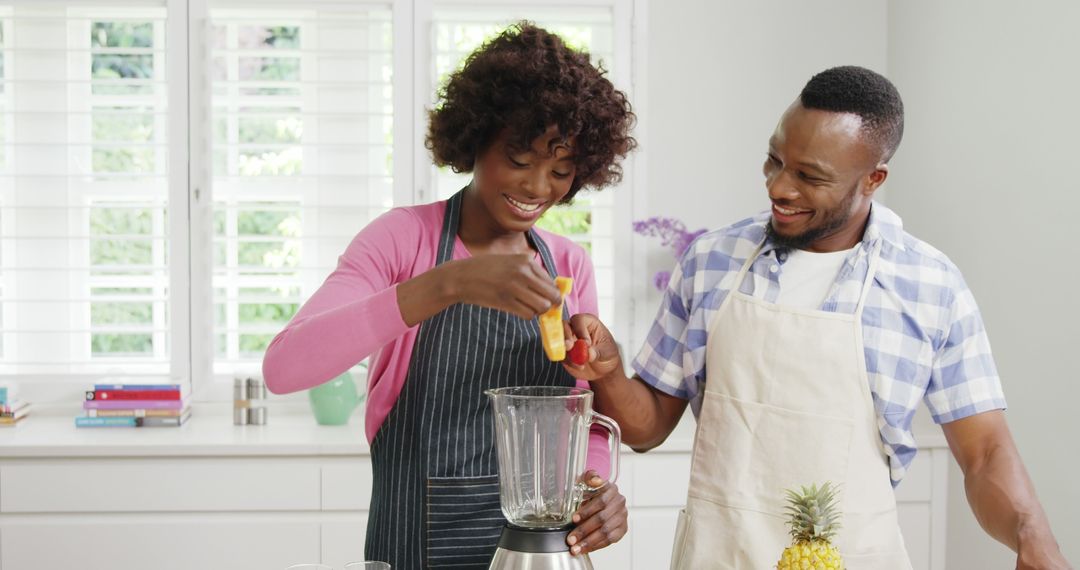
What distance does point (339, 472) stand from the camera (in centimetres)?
264

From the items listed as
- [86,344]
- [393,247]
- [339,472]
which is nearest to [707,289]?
[393,247]

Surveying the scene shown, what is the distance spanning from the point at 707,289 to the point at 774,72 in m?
1.76

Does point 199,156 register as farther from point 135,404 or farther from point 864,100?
point 864,100

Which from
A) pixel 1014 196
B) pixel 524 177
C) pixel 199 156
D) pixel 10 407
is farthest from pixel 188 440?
pixel 1014 196

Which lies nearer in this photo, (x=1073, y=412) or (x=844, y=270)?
(x=844, y=270)

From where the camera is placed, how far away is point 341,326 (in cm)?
132

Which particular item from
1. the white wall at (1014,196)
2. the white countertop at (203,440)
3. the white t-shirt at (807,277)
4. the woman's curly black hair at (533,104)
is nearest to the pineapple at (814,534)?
the white t-shirt at (807,277)

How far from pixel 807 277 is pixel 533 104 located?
1.72ft

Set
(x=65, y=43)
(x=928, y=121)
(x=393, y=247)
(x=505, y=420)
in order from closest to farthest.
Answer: (x=505, y=420)
(x=393, y=247)
(x=928, y=121)
(x=65, y=43)

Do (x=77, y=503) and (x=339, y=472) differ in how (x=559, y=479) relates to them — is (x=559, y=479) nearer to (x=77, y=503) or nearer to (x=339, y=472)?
(x=339, y=472)

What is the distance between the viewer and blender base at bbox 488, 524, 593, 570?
46.6 inches

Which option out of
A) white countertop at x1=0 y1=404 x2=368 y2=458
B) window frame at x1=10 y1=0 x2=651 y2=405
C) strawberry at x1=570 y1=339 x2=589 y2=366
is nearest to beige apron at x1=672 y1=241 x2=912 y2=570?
strawberry at x1=570 y1=339 x2=589 y2=366

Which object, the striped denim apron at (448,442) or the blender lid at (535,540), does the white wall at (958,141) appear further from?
the blender lid at (535,540)

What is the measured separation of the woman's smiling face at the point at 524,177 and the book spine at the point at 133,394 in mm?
1749
